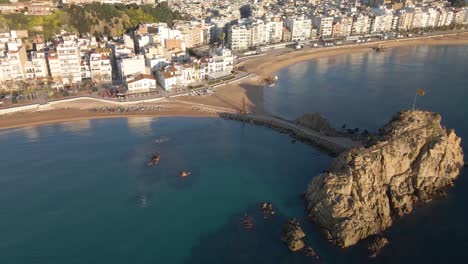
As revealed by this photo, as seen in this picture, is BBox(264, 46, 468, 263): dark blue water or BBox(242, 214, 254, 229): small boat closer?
BBox(264, 46, 468, 263): dark blue water

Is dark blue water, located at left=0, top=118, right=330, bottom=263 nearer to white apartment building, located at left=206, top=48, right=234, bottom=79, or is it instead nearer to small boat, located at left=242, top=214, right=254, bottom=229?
small boat, located at left=242, top=214, right=254, bottom=229

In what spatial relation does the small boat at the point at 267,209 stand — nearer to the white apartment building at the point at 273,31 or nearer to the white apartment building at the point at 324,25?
the white apartment building at the point at 273,31

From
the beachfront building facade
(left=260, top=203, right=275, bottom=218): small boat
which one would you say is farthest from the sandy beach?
(left=260, top=203, right=275, bottom=218): small boat

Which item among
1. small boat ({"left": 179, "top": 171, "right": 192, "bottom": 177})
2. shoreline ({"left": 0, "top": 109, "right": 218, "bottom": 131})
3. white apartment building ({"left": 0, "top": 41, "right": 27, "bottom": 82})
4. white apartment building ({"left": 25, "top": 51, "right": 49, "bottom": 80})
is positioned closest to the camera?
small boat ({"left": 179, "top": 171, "right": 192, "bottom": 177})

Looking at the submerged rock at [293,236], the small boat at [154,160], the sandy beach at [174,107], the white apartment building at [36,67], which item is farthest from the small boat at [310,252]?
the white apartment building at [36,67]

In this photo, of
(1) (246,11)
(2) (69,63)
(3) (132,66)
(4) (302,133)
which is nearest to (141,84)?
(3) (132,66)

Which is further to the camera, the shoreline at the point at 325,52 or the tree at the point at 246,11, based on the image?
the tree at the point at 246,11
